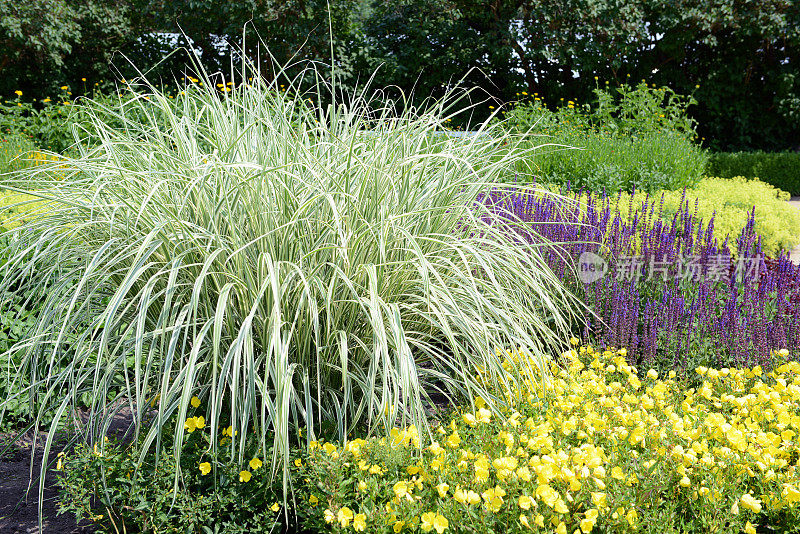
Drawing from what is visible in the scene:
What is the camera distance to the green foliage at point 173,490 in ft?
5.73

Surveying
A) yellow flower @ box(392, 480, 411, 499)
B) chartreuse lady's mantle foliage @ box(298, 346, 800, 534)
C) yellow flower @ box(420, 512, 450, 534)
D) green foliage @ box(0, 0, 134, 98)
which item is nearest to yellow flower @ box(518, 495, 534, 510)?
chartreuse lady's mantle foliage @ box(298, 346, 800, 534)

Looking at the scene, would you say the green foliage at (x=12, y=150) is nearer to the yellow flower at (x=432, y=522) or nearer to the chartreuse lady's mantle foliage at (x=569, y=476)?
the chartreuse lady's mantle foliage at (x=569, y=476)

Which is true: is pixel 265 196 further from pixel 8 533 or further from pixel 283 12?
pixel 283 12

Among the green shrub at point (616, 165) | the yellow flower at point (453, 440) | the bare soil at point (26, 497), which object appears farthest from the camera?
the green shrub at point (616, 165)

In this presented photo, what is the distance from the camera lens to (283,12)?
12602mm

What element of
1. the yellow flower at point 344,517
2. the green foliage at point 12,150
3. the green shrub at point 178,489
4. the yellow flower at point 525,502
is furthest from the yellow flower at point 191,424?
the green foliage at point 12,150

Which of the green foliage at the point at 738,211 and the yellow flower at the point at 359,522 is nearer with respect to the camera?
the yellow flower at the point at 359,522

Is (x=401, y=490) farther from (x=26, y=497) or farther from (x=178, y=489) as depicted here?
(x=26, y=497)

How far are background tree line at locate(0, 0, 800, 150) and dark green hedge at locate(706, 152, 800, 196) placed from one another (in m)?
1.93

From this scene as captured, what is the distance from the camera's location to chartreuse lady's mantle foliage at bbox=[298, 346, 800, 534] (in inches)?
62.7

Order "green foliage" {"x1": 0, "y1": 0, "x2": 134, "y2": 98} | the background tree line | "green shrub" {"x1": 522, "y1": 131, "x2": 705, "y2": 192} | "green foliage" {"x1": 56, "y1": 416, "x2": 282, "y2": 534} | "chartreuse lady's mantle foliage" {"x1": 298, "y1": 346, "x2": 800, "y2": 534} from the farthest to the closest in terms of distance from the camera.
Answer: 1. the background tree line
2. "green foliage" {"x1": 0, "y1": 0, "x2": 134, "y2": 98}
3. "green shrub" {"x1": 522, "y1": 131, "x2": 705, "y2": 192}
4. "green foliage" {"x1": 56, "y1": 416, "x2": 282, "y2": 534}
5. "chartreuse lady's mantle foliage" {"x1": 298, "y1": 346, "x2": 800, "y2": 534}

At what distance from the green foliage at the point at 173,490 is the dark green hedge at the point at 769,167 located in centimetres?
1174

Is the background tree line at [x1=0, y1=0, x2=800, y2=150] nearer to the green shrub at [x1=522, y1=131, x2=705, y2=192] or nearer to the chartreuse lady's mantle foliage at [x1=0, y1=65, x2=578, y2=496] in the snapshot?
the green shrub at [x1=522, y1=131, x2=705, y2=192]

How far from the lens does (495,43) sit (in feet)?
42.3
